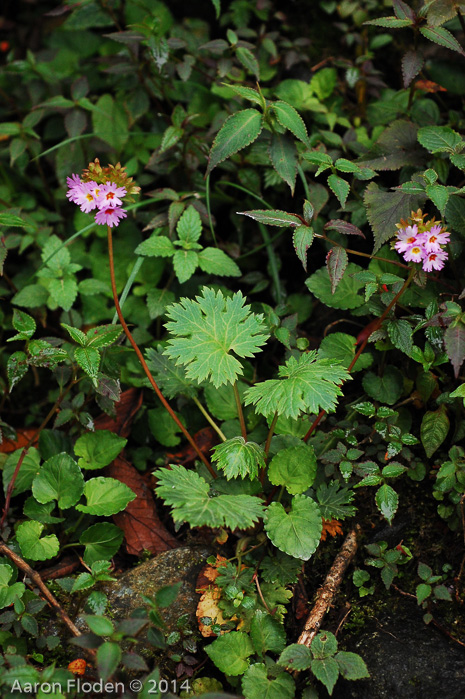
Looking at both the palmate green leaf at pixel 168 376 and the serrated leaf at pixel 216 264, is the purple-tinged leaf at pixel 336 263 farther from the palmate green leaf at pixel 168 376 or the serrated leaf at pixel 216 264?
the palmate green leaf at pixel 168 376

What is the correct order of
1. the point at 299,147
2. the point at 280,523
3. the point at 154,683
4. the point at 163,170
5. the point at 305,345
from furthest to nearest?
the point at 163,170, the point at 299,147, the point at 305,345, the point at 280,523, the point at 154,683

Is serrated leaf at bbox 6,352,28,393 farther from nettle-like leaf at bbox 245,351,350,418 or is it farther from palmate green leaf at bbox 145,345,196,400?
nettle-like leaf at bbox 245,351,350,418

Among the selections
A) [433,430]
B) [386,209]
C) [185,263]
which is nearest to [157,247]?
[185,263]

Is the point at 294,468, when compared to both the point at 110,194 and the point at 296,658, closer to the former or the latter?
the point at 296,658

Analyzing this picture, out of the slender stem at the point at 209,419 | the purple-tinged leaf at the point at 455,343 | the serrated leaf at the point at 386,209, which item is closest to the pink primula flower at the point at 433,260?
the purple-tinged leaf at the point at 455,343

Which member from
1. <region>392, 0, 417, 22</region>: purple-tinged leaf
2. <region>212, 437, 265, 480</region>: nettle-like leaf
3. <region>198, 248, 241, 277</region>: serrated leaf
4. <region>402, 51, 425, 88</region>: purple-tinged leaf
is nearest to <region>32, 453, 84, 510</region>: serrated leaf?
<region>212, 437, 265, 480</region>: nettle-like leaf

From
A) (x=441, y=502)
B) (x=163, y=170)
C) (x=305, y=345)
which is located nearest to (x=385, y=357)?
(x=305, y=345)

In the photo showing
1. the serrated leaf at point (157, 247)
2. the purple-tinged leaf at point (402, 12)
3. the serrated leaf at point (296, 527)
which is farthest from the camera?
the serrated leaf at point (157, 247)

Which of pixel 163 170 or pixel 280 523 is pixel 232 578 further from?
pixel 163 170
